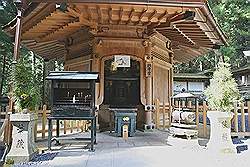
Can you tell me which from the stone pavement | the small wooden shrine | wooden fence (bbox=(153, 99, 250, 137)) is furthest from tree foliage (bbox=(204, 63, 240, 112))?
the small wooden shrine

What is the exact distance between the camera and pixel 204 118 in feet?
27.2

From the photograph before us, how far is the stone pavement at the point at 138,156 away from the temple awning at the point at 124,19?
344cm

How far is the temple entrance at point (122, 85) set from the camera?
33.2ft

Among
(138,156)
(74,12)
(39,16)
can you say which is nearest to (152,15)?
(74,12)

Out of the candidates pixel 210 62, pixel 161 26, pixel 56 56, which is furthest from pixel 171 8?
pixel 210 62

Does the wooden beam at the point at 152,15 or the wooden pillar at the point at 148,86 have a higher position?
the wooden beam at the point at 152,15

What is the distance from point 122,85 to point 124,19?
3.00 m

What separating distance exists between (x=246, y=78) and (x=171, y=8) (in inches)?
832

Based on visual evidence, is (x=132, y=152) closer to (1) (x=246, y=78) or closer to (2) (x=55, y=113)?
(2) (x=55, y=113)

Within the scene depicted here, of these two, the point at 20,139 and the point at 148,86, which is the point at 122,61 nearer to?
the point at 148,86

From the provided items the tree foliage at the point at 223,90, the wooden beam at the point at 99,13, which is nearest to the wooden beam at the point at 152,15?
the wooden beam at the point at 99,13

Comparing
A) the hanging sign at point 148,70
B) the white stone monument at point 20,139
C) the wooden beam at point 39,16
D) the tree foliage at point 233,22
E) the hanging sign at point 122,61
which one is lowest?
the white stone monument at point 20,139

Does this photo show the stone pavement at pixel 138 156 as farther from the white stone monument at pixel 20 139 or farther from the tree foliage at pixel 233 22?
the tree foliage at pixel 233 22

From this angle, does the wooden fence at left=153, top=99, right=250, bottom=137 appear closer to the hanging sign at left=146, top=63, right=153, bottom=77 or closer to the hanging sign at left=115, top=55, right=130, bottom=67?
the hanging sign at left=146, top=63, right=153, bottom=77
